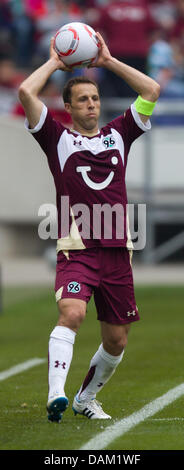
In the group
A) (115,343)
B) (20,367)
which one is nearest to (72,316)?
(115,343)

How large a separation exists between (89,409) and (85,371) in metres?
2.49

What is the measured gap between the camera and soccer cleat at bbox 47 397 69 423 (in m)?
6.65

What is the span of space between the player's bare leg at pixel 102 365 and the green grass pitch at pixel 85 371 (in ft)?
0.42

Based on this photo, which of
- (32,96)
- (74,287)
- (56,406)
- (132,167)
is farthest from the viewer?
(132,167)

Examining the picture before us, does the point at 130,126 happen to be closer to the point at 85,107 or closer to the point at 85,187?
the point at 85,107

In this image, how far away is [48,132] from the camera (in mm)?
7324

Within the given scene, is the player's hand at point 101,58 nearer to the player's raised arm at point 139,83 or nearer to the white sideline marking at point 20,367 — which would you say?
the player's raised arm at point 139,83

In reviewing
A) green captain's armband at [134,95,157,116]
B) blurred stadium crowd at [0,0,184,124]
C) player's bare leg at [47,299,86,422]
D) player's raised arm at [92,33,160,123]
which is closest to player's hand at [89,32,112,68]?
player's raised arm at [92,33,160,123]

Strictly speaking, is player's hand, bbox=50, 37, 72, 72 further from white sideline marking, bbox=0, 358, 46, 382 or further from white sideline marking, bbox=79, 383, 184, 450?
white sideline marking, bbox=0, 358, 46, 382

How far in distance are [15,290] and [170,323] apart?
3878 mm

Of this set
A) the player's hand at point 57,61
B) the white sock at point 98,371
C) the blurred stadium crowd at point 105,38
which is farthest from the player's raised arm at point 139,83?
the blurred stadium crowd at point 105,38

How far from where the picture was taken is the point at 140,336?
12266 millimetres

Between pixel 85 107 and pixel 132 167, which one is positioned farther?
pixel 132 167
